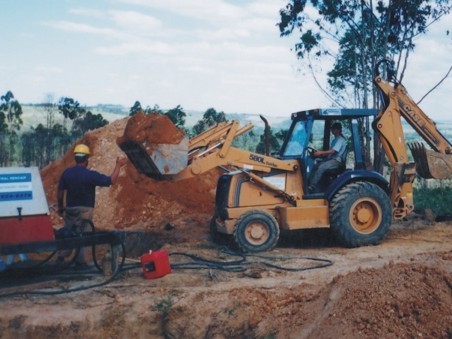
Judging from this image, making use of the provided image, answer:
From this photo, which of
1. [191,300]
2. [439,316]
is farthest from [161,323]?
[439,316]

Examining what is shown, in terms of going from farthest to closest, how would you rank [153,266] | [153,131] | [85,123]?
1. [85,123]
2. [153,131]
3. [153,266]

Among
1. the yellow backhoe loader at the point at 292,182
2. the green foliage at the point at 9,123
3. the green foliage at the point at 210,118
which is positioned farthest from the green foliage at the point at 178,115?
the yellow backhoe loader at the point at 292,182

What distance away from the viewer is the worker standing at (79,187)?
9516mm

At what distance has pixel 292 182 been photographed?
38.8 ft

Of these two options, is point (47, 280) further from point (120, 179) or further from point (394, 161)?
point (120, 179)

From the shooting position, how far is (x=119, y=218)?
17.4 meters

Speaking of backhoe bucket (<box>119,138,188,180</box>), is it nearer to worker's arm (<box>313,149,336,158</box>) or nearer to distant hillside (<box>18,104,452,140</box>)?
worker's arm (<box>313,149,336,158</box>)

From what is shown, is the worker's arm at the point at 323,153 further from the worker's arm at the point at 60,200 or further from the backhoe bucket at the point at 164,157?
the worker's arm at the point at 60,200

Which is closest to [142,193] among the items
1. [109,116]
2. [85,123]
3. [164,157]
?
[164,157]

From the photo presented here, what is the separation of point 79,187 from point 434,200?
1327 centimetres

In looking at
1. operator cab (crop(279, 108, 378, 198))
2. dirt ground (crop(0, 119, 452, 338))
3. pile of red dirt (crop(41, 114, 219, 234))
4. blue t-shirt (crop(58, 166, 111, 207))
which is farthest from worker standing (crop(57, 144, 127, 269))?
pile of red dirt (crop(41, 114, 219, 234))

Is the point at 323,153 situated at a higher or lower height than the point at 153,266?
higher

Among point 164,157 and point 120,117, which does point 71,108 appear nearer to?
point 120,117

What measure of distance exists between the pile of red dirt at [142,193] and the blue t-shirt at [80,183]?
6.69 metres
